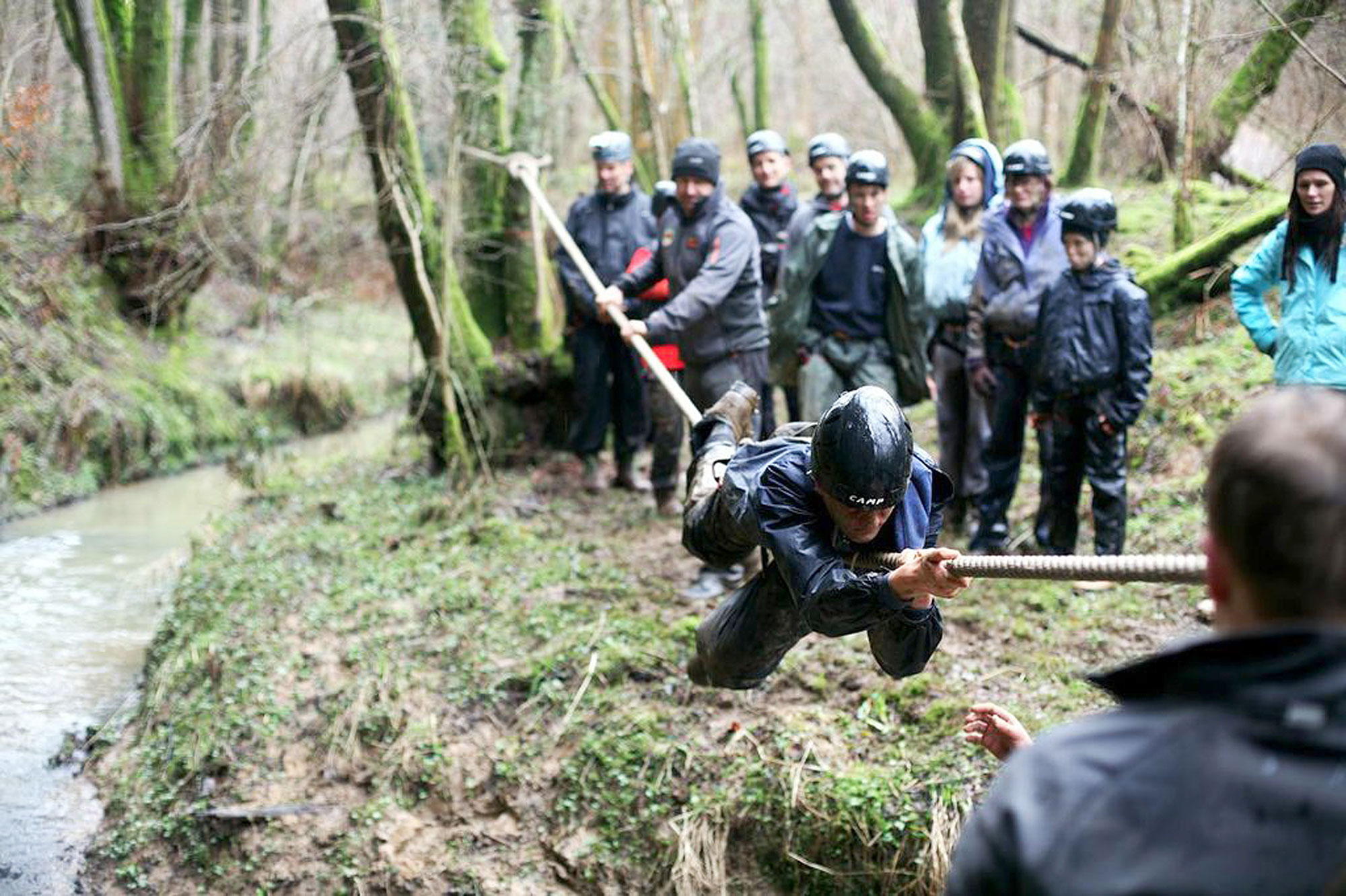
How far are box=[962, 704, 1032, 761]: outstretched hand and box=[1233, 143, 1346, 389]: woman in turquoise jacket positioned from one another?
9.95 feet

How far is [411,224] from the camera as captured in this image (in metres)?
8.09

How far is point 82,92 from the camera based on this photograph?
12188 mm

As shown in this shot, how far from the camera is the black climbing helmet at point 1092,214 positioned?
5.49 metres

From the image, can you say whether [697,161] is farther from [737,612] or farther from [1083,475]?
[737,612]

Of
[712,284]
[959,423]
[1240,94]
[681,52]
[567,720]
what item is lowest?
[567,720]

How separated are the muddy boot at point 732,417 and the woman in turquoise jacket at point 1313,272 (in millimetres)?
2226

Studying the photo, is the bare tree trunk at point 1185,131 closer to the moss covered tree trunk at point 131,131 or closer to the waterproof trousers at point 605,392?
the waterproof trousers at point 605,392

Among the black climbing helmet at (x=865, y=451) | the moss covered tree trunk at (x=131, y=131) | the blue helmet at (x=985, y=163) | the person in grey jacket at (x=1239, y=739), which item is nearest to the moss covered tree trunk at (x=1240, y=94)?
the blue helmet at (x=985, y=163)

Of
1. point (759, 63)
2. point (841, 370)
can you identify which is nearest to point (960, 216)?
point (841, 370)

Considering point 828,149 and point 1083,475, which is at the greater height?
point 828,149

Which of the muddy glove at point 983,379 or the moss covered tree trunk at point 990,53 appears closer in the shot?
the muddy glove at point 983,379

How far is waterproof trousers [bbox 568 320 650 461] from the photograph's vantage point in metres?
8.16

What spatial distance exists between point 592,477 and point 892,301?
290 cm

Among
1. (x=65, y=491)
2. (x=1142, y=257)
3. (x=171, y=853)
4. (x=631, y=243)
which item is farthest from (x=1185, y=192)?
(x=65, y=491)
